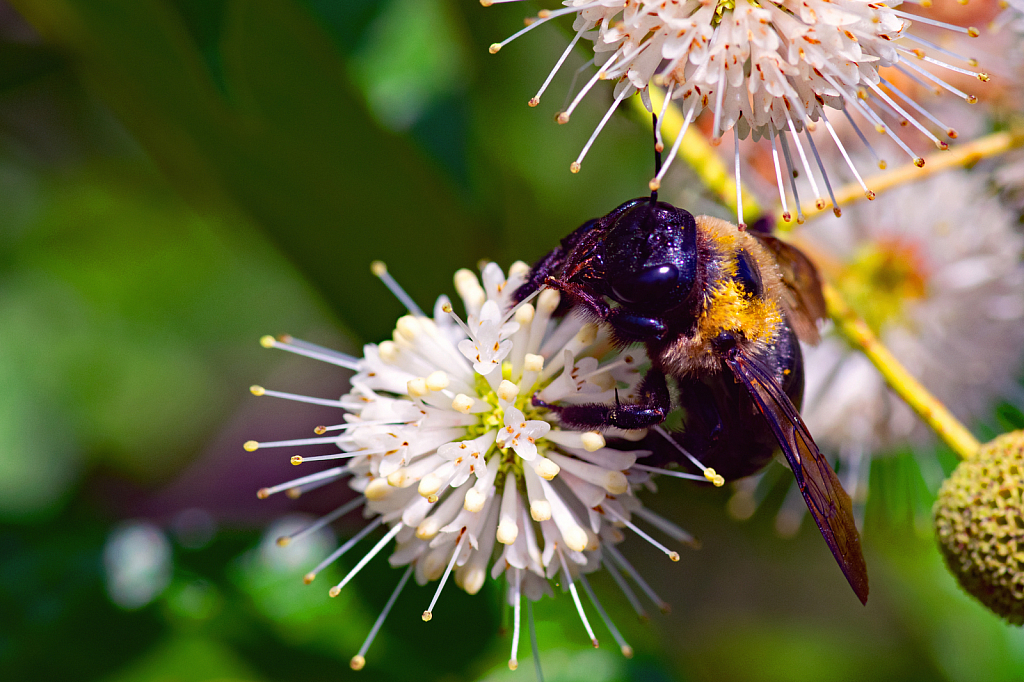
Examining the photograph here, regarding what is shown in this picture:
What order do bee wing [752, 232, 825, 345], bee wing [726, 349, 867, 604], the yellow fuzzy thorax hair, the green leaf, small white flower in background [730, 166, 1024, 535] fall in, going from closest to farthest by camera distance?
bee wing [726, 349, 867, 604] → the yellow fuzzy thorax hair → bee wing [752, 232, 825, 345] → small white flower in background [730, 166, 1024, 535] → the green leaf

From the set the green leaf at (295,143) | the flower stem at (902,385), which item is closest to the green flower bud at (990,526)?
the flower stem at (902,385)

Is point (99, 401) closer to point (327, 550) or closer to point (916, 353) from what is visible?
point (327, 550)

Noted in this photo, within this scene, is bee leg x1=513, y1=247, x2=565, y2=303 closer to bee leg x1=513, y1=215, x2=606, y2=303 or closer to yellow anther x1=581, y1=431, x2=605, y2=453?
bee leg x1=513, y1=215, x2=606, y2=303

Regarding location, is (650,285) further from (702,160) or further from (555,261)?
(702,160)

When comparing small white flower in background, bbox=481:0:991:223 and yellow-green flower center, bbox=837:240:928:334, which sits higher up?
small white flower in background, bbox=481:0:991:223

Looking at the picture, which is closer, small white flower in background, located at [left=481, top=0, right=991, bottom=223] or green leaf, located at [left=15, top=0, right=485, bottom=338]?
small white flower in background, located at [left=481, top=0, right=991, bottom=223]

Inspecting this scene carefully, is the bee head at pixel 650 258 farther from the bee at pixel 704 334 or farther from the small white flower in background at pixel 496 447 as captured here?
the small white flower in background at pixel 496 447

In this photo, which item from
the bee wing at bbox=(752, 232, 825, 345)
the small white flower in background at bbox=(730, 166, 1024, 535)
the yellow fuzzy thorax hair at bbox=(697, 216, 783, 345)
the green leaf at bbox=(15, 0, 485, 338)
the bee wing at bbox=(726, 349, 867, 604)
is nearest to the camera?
the bee wing at bbox=(726, 349, 867, 604)

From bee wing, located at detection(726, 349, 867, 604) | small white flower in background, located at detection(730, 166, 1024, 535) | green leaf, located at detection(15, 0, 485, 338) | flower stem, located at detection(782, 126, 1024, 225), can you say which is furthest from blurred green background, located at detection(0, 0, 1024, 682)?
bee wing, located at detection(726, 349, 867, 604)
